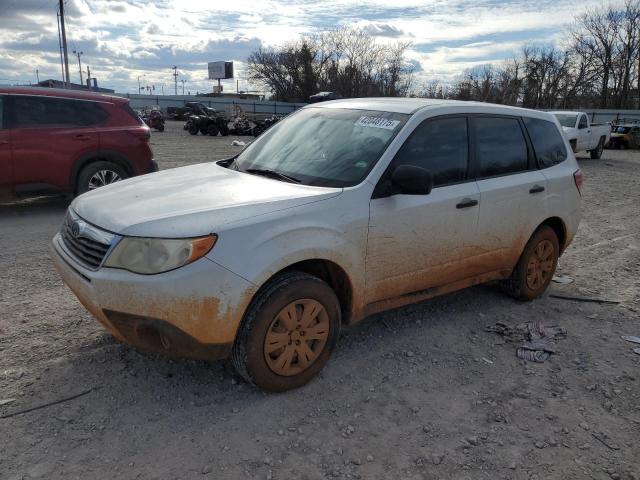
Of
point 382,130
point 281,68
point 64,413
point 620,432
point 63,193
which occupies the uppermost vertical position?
point 281,68

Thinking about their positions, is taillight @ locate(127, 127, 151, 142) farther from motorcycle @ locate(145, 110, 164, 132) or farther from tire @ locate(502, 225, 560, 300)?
motorcycle @ locate(145, 110, 164, 132)

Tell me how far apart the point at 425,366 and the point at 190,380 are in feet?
5.14

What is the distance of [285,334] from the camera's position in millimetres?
3162

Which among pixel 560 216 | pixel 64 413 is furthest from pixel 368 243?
pixel 560 216

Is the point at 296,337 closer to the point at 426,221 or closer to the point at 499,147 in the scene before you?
the point at 426,221

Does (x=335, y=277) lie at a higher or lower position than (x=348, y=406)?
higher

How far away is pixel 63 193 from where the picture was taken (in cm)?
799

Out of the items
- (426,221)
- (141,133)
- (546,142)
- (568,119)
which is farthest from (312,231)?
(568,119)

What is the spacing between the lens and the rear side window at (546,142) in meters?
Result: 4.84

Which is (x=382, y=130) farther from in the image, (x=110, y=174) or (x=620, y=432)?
(x=110, y=174)

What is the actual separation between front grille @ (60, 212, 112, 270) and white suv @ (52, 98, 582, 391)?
0.01m

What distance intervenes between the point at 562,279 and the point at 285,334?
3.80 meters

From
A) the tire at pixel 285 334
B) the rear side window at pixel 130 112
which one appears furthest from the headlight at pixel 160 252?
the rear side window at pixel 130 112

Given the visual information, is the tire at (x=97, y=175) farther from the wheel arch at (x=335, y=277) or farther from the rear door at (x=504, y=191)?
the rear door at (x=504, y=191)
